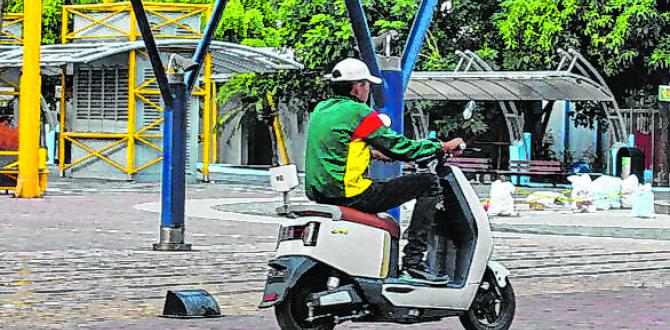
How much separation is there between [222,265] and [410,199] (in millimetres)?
5856

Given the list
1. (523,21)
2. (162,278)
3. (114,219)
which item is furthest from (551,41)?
(162,278)

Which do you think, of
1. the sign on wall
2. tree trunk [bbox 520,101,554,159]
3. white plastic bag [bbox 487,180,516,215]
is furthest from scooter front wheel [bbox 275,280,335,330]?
tree trunk [bbox 520,101,554,159]

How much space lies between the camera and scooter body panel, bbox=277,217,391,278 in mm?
8258

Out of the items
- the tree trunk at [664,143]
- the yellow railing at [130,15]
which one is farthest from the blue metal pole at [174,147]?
the tree trunk at [664,143]

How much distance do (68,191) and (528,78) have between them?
10282 millimetres

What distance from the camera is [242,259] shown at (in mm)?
14977

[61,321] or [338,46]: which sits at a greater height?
[338,46]

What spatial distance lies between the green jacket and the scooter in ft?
0.56

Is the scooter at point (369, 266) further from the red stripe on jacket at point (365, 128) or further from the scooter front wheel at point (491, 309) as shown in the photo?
the red stripe on jacket at point (365, 128)

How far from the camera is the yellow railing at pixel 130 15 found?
35094 millimetres

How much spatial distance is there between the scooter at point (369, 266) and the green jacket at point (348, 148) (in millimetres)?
171

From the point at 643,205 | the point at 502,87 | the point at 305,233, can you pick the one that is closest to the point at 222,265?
the point at 305,233

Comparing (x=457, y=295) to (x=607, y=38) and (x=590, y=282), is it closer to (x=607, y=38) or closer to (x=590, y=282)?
(x=590, y=282)

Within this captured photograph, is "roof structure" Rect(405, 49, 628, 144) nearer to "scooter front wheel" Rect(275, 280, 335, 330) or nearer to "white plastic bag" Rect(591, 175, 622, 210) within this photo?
"white plastic bag" Rect(591, 175, 622, 210)
